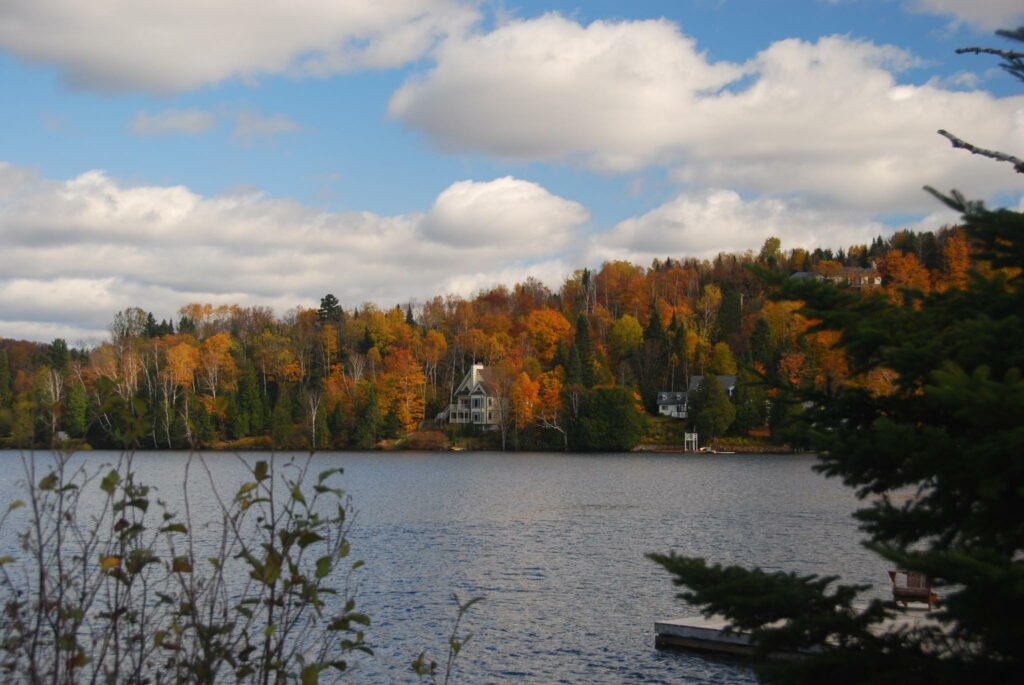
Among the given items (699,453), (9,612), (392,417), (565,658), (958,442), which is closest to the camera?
(958,442)

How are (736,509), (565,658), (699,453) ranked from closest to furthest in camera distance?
(565,658)
(736,509)
(699,453)

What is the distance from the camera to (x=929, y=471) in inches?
186

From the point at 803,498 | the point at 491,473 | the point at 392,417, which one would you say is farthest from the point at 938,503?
the point at 392,417

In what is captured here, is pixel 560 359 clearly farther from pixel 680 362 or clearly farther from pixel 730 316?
pixel 730 316

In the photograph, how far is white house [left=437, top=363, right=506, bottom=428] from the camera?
110 meters

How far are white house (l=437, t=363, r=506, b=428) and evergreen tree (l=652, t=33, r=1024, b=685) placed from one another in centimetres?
10190

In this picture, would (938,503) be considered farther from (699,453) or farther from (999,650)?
(699,453)

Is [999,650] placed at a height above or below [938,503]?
below

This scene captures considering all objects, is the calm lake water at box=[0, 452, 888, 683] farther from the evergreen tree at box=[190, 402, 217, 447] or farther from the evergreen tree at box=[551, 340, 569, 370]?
the evergreen tree at box=[551, 340, 569, 370]

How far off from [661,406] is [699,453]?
1818 centimetres

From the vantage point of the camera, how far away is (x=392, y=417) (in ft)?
361

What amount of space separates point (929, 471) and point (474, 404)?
4337 inches

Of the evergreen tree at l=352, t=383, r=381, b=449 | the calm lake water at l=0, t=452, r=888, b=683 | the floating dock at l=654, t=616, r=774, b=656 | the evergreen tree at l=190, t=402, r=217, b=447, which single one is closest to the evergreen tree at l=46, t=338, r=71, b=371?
the evergreen tree at l=190, t=402, r=217, b=447

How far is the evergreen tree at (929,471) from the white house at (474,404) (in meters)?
102
